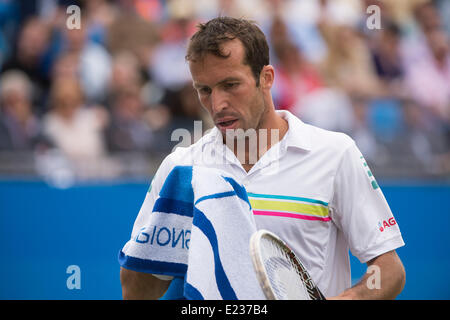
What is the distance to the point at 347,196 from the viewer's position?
239 centimetres

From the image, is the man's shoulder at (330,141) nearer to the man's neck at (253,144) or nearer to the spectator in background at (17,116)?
the man's neck at (253,144)

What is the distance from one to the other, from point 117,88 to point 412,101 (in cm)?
259

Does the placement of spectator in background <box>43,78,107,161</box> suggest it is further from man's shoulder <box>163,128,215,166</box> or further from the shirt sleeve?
the shirt sleeve

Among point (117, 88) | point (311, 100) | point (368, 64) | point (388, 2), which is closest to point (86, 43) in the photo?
point (117, 88)

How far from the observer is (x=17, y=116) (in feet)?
18.0

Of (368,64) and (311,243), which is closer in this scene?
(311,243)

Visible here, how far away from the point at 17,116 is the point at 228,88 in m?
3.38

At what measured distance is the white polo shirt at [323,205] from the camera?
2369 mm

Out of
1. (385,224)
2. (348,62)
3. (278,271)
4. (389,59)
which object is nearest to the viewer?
(278,271)

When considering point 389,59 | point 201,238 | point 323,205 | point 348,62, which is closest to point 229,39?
point 323,205

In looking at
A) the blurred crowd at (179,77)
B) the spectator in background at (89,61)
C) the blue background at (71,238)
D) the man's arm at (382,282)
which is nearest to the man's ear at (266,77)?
the man's arm at (382,282)

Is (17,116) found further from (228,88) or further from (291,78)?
(228,88)

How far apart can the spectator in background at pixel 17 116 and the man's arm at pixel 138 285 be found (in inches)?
127
